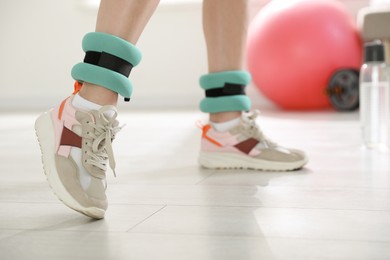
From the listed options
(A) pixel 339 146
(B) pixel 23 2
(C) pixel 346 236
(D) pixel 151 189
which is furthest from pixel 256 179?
(B) pixel 23 2

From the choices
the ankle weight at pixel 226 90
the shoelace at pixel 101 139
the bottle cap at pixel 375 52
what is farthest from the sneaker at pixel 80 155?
the bottle cap at pixel 375 52

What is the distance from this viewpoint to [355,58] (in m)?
3.26

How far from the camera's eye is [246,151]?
1440mm

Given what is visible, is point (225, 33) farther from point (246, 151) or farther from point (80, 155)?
point (80, 155)

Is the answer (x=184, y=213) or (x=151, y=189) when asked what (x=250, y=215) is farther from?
(x=151, y=189)

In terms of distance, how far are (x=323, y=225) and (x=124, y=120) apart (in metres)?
2.36

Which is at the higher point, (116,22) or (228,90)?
(116,22)

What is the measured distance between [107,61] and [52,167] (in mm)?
200

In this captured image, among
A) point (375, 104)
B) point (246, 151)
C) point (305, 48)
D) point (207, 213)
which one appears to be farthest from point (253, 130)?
point (305, 48)

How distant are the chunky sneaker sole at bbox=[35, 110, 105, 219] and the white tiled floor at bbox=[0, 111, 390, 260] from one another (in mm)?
23

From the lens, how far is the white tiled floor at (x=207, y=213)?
761 millimetres

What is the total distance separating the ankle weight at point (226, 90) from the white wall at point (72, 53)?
2560 millimetres

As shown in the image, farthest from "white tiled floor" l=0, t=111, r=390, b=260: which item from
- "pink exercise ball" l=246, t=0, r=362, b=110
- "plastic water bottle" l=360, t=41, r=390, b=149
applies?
"pink exercise ball" l=246, t=0, r=362, b=110

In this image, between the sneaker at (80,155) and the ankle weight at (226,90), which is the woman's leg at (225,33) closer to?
the ankle weight at (226,90)
